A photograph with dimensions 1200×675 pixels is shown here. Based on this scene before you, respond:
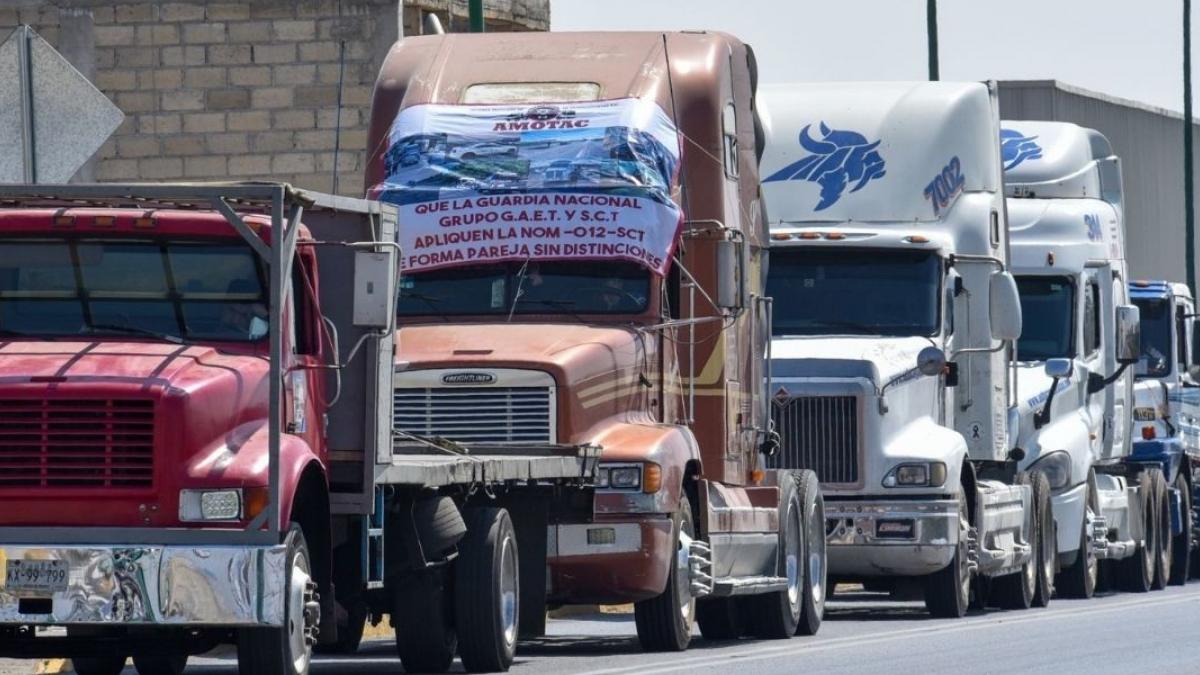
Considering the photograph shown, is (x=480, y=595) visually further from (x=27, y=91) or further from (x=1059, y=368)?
(x=1059, y=368)

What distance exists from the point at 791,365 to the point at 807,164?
1994mm

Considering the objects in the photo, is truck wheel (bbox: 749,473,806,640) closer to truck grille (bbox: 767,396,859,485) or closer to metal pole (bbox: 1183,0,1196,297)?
truck grille (bbox: 767,396,859,485)

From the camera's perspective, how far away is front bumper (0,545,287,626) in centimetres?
1122

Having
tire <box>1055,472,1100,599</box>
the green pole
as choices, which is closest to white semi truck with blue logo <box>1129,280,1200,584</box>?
tire <box>1055,472,1100,599</box>

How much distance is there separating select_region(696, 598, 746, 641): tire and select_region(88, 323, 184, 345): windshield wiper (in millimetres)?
6824

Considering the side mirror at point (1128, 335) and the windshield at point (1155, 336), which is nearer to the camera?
the side mirror at point (1128, 335)

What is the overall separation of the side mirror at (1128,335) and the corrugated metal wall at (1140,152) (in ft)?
49.8

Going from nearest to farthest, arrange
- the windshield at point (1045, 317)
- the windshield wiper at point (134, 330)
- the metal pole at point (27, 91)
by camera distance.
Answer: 1. the windshield wiper at point (134, 330)
2. the metal pole at point (27, 91)
3. the windshield at point (1045, 317)

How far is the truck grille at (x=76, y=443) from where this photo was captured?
37.4ft

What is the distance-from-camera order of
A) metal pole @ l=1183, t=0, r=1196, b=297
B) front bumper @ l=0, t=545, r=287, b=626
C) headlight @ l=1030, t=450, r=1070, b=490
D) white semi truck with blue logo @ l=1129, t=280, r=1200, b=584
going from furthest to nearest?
1. metal pole @ l=1183, t=0, r=1196, b=297
2. white semi truck with blue logo @ l=1129, t=280, r=1200, b=584
3. headlight @ l=1030, t=450, r=1070, b=490
4. front bumper @ l=0, t=545, r=287, b=626

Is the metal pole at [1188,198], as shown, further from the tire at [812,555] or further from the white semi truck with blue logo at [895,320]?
the tire at [812,555]

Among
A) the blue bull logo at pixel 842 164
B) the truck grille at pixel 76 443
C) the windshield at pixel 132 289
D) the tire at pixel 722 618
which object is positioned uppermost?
the blue bull logo at pixel 842 164

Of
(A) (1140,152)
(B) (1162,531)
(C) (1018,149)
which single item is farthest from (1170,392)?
(A) (1140,152)

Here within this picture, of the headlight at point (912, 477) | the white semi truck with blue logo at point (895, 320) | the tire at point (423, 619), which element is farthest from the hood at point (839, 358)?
the tire at point (423, 619)
